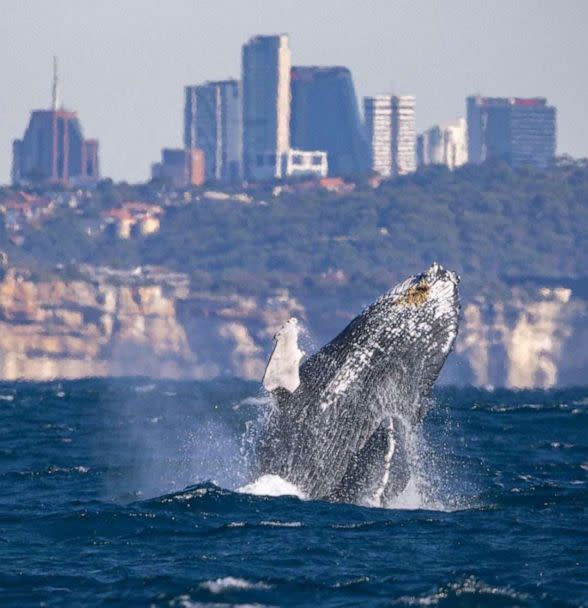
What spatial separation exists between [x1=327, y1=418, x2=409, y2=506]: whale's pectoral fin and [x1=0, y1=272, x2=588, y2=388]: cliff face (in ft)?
498

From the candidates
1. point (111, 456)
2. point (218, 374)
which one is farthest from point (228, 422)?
point (218, 374)

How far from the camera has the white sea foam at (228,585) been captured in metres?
17.8

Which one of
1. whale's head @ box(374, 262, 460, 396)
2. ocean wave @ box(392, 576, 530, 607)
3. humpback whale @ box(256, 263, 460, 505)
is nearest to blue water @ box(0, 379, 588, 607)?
ocean wave @ box(392, 576, 530, 607)

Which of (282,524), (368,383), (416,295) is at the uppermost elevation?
(416,295)

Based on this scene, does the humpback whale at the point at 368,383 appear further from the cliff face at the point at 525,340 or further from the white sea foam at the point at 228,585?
the cliff face at the point at 525,340

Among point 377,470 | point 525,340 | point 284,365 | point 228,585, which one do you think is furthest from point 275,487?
point 525,340

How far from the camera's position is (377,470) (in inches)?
768

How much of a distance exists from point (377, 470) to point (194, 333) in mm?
168473

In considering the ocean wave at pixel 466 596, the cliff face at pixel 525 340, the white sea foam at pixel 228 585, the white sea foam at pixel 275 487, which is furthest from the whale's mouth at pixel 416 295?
the cliff face at pixel 525 340

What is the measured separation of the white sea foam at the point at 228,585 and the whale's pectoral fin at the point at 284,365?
2075mm

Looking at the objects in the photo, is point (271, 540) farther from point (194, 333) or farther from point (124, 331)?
point (194, 333)

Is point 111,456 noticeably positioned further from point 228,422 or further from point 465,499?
point 228,422

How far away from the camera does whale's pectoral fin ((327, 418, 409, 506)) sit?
19219 millimetres

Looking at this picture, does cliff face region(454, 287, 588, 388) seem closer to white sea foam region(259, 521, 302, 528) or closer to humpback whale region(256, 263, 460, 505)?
white sea foam region(259, 521, 302, 528)
